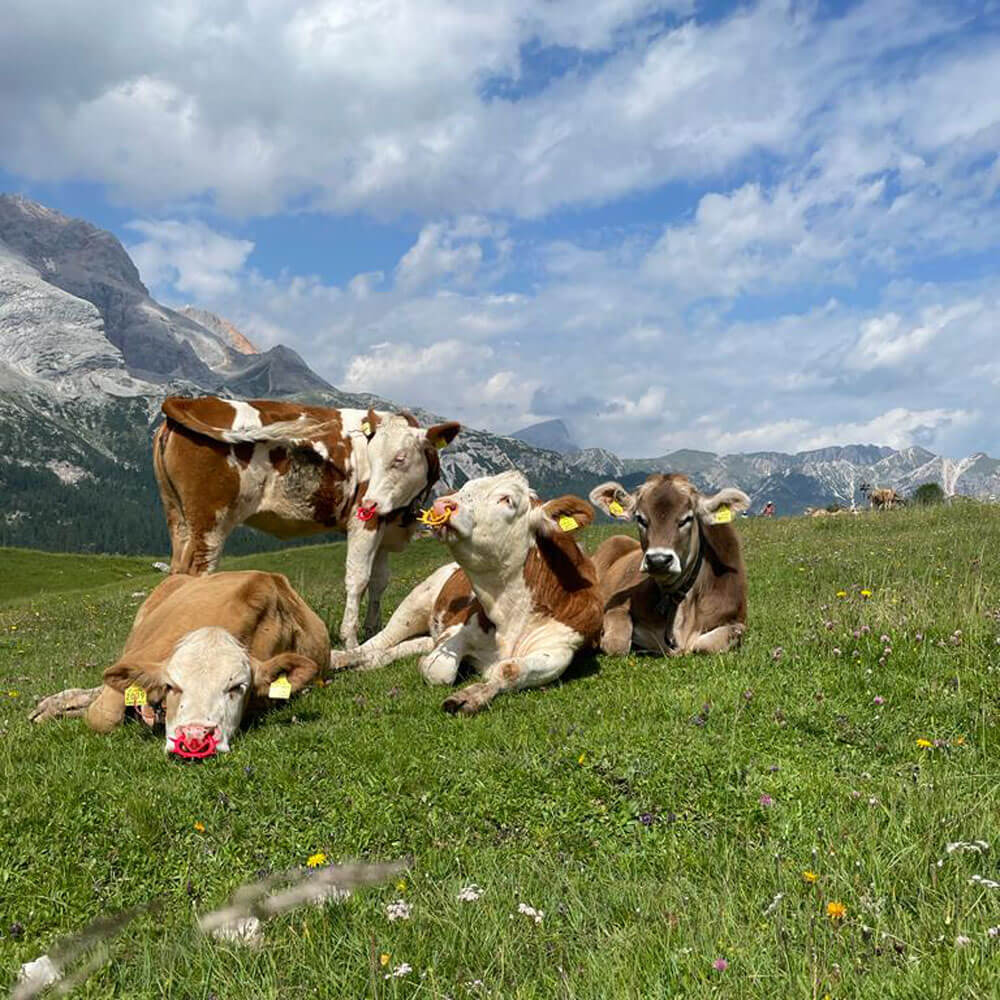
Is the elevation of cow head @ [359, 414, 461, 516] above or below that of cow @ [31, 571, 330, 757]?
above

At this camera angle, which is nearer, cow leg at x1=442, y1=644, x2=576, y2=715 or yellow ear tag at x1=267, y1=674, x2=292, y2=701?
yellow ear tag at x1=267, y1=674, x2=292, y2=701

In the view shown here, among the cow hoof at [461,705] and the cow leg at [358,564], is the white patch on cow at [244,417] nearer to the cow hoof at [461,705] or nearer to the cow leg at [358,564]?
the cow leg at [358,564]

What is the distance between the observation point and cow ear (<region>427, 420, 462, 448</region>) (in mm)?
13938

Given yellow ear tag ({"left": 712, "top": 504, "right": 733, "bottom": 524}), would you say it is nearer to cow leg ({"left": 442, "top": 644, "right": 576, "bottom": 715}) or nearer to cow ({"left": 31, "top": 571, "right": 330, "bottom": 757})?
cow leg ({"left": 442, "top": 644, "right": 576, "bottom": 715})

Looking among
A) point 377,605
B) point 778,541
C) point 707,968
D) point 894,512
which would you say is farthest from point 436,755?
point 894,512

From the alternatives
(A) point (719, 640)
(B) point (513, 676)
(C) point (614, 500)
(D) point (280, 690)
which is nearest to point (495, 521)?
(B) point (513, 676)

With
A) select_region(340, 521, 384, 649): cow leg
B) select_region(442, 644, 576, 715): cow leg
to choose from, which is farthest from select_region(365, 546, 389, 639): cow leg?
select_region(442, 644, 576, 715): cow leg

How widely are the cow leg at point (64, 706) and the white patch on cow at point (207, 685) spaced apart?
236 cm

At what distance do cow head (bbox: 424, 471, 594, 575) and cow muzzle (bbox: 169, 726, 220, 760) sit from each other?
3163 millimetres

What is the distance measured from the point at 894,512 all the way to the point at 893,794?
30193mm

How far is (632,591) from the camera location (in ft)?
38.1

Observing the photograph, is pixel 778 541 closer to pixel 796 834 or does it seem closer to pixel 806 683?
pixel 806 683

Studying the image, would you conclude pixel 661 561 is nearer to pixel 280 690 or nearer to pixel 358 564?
pixel 280 690

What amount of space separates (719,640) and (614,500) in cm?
253
